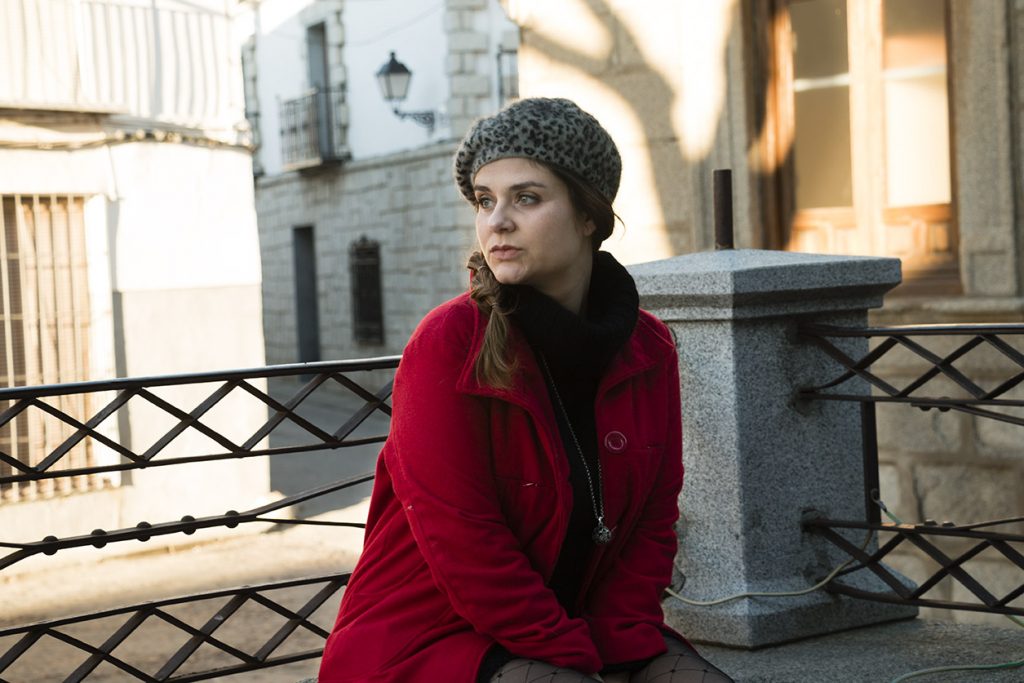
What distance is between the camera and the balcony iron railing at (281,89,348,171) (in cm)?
2094

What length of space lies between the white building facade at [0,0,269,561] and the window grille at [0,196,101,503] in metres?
0.01

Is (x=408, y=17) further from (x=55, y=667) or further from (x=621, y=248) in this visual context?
(x=55, y=667)

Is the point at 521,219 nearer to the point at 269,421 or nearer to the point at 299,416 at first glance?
the point at 299,416

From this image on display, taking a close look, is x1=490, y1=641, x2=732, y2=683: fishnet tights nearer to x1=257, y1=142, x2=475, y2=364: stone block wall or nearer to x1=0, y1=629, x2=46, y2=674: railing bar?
x1=0, y1=629, x2=46, y2=674: railing bar

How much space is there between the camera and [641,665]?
247cm

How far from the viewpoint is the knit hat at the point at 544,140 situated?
7.76 feet

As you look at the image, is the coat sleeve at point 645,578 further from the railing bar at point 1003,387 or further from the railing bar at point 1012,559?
the railing bar at point 1012,559

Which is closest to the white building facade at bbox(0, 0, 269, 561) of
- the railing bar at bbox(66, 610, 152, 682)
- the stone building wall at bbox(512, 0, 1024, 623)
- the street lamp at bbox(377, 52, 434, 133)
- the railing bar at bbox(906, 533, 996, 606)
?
the stone building wall at bbox(512, 0, 1024, 623)

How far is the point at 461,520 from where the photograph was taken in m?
2.27

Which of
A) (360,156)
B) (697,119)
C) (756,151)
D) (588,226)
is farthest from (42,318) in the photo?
(360,156)

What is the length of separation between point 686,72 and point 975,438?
2601 millimetres

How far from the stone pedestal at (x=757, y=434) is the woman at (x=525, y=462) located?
113 centimetres

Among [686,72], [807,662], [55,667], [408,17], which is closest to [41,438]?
[55,667]

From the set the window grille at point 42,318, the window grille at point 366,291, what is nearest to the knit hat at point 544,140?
the window grille at point 42,318
